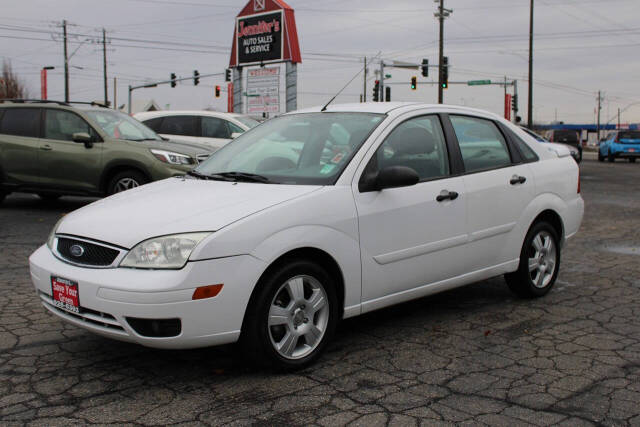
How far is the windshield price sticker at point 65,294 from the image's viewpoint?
146 inches

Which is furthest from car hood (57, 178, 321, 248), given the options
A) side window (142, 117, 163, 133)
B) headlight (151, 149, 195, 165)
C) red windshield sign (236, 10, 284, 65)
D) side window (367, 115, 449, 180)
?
red windshield sign (236, 10, 284, 65)

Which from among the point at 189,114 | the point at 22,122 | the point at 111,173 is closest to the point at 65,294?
the point at 111,173

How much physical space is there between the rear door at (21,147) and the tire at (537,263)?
7.92 m

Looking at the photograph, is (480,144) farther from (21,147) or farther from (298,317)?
(21,147)

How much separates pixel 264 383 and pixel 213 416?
19.7 inches

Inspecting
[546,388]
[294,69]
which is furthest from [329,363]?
[294,69]

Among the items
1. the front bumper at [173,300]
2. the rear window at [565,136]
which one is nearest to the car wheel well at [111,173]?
the front bumper at [173,300]

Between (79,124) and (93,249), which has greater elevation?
(79,124)

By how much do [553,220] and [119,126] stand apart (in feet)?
23.9

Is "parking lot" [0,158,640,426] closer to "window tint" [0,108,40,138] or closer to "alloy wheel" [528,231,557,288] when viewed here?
"alloy wheel" [528,231,557,288]

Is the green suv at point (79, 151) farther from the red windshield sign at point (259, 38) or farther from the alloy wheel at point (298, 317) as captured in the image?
the red windshield sign at point (259, 38)

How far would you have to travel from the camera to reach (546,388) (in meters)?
3.73

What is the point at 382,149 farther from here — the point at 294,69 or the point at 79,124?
the point at 294,69

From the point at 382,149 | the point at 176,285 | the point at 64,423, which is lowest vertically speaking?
the point at 64,423
